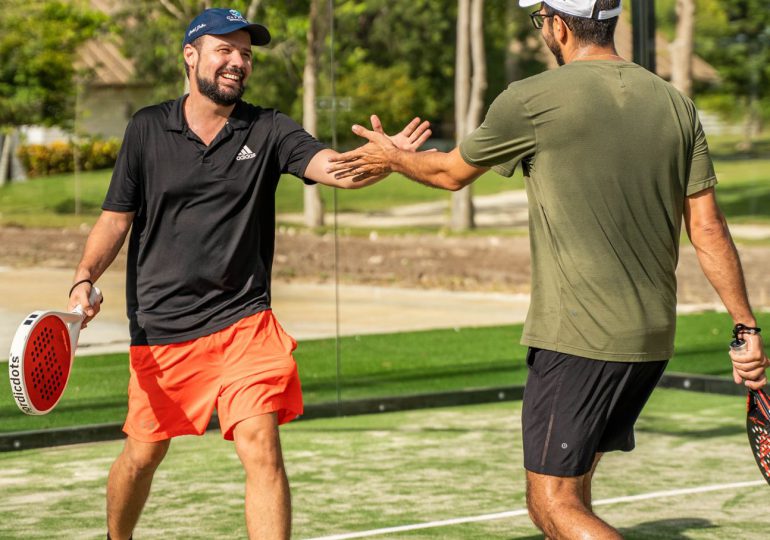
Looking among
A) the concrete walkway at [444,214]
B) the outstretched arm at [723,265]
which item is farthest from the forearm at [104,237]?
the concrete walkway at [444,214]

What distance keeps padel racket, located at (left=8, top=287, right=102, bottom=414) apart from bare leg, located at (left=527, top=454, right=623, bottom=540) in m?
1.62

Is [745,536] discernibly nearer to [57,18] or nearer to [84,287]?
[84,287]

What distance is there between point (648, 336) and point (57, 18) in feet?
19.3

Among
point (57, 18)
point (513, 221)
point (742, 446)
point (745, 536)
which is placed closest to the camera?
point (745, 536)

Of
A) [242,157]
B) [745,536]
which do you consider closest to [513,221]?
[745,536]

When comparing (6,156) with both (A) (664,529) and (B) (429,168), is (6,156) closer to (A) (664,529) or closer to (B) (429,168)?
(A) (664,529)

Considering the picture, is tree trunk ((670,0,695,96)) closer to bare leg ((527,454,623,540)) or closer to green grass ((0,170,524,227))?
green grass ((0,170,524,227))

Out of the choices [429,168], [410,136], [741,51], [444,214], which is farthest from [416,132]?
[741,51]

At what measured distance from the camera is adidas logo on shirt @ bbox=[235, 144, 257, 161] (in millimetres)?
5074

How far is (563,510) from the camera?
161 inches

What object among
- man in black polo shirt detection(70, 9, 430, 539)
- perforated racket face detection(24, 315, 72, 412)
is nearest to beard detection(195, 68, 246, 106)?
man in black polo shirt detection(70, 9, 430, 539)

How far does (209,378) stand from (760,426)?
1817mm

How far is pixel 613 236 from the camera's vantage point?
4.12m

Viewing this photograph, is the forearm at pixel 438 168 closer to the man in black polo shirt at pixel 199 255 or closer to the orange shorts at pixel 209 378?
the man in black polo shirt at pixel 199 255
